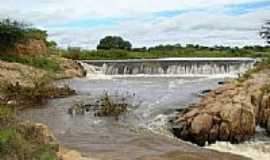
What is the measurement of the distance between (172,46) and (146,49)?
433cm

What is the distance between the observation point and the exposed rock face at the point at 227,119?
13375mm

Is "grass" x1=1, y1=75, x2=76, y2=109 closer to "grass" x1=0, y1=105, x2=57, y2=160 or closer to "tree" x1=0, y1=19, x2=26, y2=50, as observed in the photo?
"grass" x1=0, y1=105, x2=57, y2=160

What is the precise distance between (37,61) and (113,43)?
72.9 ft

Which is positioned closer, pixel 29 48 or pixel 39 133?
pixel 39 133

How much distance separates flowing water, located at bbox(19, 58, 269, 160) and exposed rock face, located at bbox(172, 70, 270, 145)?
0.36 m

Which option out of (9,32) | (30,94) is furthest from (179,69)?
(30,94)

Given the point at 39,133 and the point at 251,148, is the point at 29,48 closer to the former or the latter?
the point at 251,148

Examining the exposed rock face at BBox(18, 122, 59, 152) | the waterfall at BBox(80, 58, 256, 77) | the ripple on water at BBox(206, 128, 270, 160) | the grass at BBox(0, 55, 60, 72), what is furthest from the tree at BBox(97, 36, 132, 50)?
the exposed rock face at BBox(18, 122, 59, 152)

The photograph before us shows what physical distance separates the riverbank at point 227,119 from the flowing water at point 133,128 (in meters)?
0.34

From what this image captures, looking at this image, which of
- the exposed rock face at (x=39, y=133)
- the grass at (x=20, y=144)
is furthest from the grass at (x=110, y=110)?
the grass at (x=20, y=144)

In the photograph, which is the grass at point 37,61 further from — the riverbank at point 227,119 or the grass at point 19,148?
the grass at point 19,148

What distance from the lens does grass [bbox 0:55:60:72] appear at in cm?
3230

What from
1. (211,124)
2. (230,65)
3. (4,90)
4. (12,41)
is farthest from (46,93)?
(230,65)

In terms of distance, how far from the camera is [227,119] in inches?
529
